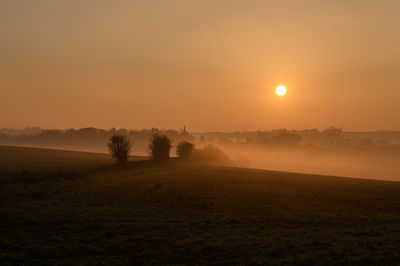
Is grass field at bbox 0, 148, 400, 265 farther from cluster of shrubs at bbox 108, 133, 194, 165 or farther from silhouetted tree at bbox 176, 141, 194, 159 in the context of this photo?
silhouetted tree at bbox 176, 141, 194, 159

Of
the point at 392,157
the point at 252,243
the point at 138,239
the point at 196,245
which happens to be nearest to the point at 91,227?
the point at 138,239

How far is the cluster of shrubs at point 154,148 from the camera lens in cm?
5950

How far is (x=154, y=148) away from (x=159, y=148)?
4.22ft

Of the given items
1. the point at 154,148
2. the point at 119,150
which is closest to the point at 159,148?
the point at 154,148

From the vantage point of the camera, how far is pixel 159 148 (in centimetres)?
7231

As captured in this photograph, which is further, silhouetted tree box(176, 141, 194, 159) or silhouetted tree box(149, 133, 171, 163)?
silhouetted tree box(176, 141, 194, 159)

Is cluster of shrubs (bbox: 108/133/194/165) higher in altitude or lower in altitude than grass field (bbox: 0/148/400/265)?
higher

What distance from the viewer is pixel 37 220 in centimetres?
1966

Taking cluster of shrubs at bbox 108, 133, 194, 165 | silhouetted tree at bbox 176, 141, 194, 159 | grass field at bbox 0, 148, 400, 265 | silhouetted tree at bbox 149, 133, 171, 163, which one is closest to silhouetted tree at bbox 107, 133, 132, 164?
cluster of shrubs at bbox 108, 133, 194, 165

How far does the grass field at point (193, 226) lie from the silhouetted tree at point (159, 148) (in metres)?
39.1

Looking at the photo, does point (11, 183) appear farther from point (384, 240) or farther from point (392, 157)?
point (392, 157)

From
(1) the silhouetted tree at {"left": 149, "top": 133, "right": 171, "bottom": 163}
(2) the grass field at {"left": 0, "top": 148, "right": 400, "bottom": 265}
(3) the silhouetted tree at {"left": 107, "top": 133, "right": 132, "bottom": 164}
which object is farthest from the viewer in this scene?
(1) the silhouetted tree at {"left": 149, "top": 133, "right": 171, "bottom": 163}

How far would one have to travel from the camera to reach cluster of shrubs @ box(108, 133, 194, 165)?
5950 centimetres

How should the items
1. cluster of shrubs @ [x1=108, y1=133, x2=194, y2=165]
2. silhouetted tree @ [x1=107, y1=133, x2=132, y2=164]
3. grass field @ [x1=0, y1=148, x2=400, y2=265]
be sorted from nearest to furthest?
1. grass field @ [x1=0, y1=148, x2=400, y2=265]
2. silhouetted tree @ [x1=107, y1=133, x2=132, y2=164]
3. cluster of shrubs @ [x1=108, y1=133, x2=194, y2=165]
